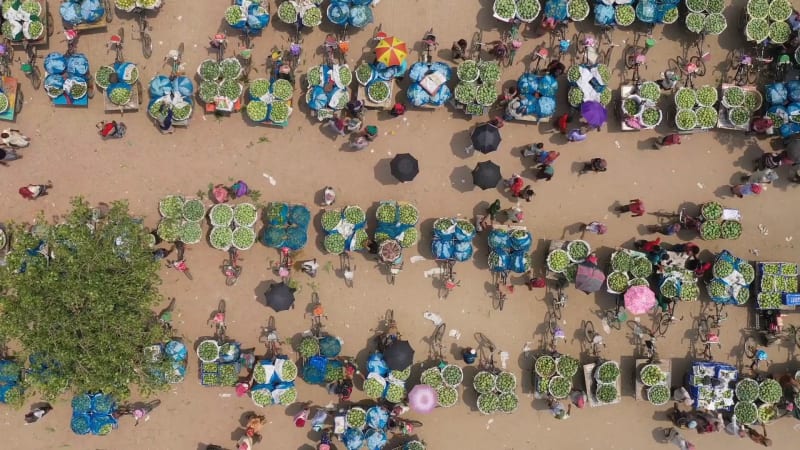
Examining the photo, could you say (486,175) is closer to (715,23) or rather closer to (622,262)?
(622,262)

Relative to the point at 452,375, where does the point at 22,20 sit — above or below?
above

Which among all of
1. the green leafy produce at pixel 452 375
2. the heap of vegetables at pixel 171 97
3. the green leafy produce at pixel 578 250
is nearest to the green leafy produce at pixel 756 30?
the green leafy produce at pixel 578 250

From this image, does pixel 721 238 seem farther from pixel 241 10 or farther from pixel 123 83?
pixel 123 83

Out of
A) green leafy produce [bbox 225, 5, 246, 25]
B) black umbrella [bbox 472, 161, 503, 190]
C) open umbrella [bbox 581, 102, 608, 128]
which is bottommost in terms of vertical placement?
black umbrella [bbox 472, 161, 503, 190]

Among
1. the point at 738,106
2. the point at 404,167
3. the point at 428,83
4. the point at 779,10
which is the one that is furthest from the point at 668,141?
the point at 404,167

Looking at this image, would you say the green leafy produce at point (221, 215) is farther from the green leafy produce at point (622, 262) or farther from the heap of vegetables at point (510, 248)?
the green leafy produce at point (622, 262)

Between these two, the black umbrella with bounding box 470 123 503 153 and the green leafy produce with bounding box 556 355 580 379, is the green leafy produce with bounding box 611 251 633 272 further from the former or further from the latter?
the black umbrella with bounding box 470 123 503 153

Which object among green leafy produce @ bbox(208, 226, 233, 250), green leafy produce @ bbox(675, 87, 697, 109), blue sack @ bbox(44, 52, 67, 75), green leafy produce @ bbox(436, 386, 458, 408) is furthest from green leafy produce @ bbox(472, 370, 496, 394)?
blue sack @ bbox(44, 52, 67, 75)
